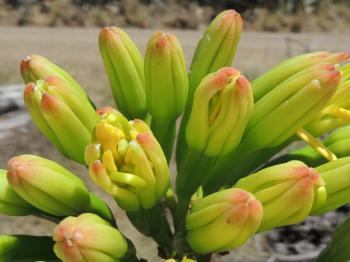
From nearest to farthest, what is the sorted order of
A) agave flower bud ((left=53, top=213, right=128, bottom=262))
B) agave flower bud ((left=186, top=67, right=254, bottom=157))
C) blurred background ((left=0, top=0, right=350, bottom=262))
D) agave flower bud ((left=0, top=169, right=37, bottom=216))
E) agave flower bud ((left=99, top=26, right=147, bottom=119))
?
1. agave flower bud ((left=53, top=213, right=128, bottom=262))
2. agave flower bud ((left=186, top=67, right=254, bottom=157))
3. agave flower bud ((left=0, top=169, right=37, bottom=216))
4. agave flower bud ((left=99, top=26, right=147, bottom=119))
5. blurred background ((left=0, top=0, right=350, bottom=262))

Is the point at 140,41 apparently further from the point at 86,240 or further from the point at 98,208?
the point at 86,240

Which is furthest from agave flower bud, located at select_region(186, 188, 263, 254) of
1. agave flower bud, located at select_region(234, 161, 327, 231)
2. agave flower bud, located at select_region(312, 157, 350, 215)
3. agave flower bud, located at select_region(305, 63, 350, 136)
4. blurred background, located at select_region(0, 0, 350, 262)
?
blurred background, located at select_region(0, 0, 350, 262)

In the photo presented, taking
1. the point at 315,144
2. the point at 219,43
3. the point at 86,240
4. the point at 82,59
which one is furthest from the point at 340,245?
the point at 82,59

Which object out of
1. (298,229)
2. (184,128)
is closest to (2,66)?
(298,229)

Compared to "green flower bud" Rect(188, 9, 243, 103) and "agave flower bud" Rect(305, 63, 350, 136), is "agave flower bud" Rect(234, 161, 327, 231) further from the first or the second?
"green flower bud" Rect(188, 9, 243, 103)

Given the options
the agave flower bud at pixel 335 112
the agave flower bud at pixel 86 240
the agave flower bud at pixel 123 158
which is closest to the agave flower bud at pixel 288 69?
the agave flower bud at pixel 335 112

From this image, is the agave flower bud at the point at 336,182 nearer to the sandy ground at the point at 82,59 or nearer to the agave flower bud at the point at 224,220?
Answer: the agave flower bud at the point at 224,220
